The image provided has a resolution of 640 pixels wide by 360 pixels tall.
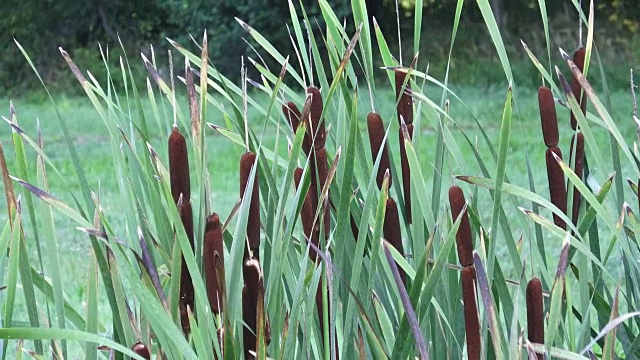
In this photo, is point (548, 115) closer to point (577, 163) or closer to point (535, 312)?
point (577, 163)

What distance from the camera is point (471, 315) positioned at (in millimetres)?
651

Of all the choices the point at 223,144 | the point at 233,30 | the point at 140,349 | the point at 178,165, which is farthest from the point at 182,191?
the point at 233,30

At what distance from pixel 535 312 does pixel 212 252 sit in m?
0.23

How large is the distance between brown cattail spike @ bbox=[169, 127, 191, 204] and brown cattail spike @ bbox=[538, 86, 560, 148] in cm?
31

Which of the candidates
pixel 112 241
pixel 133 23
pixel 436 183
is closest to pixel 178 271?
pixel 112 241

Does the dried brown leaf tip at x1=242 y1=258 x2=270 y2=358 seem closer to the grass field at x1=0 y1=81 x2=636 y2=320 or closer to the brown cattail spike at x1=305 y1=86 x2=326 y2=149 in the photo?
the brown cattail spike at x1=305 y1=86 x2=326 y2=149

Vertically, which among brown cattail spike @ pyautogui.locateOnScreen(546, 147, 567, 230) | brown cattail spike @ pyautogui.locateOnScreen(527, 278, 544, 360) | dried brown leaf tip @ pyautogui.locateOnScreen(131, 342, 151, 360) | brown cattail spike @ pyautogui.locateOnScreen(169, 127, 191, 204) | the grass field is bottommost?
the grass field

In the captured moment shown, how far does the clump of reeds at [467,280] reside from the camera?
2.14 feet

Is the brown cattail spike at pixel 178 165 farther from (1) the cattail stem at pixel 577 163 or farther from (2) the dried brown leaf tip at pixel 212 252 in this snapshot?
(1) the cattail stem at pixel 577 163

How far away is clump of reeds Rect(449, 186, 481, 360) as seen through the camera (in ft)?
2.14

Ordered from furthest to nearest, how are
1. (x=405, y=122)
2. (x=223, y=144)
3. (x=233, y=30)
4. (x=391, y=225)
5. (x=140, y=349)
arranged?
(x=233, y=30) < (x=223, y=144) < (x=405, y=122) < (x=391, y=225) < (x=140, y=349)

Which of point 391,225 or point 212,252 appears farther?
point 391,225

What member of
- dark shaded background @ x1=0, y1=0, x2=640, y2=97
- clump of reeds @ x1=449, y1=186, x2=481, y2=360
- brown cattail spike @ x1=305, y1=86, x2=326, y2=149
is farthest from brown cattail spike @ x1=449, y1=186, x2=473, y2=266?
dark shaded background @ x1=0, y1=0, x2=640, y2=97

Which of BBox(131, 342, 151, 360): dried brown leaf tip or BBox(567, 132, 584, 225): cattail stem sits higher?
BBox(567, 132, 584, 225): cattail stem
